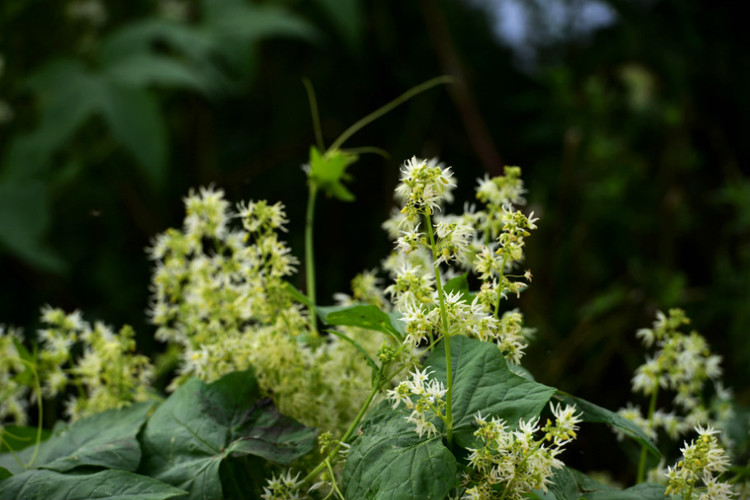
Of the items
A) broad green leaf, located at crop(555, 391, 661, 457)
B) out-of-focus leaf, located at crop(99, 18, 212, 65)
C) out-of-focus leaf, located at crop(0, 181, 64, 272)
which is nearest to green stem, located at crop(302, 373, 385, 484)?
broad green leaf, located at crop(555, 391, 661, 457)

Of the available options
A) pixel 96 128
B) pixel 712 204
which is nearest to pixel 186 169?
pixel 96 128

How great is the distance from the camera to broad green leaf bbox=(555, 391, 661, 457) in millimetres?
365

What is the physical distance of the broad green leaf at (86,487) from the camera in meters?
0.35

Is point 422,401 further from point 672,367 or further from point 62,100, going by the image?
point 62,100

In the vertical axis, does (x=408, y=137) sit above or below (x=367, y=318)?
above

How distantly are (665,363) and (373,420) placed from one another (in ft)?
0.80

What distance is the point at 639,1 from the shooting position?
5.78ft

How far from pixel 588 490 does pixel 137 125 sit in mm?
1132

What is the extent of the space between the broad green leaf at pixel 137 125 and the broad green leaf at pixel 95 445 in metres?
0.84

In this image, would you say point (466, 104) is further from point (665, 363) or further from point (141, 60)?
point (665, 363)

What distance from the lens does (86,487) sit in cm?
36

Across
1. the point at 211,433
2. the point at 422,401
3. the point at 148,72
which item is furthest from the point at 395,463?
the point at 148,72

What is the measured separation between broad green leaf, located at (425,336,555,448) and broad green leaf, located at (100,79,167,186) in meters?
1.00

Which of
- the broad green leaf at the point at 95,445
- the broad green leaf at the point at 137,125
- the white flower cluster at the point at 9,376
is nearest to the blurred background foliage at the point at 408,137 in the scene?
the broad green leaf at the point at 137,125
